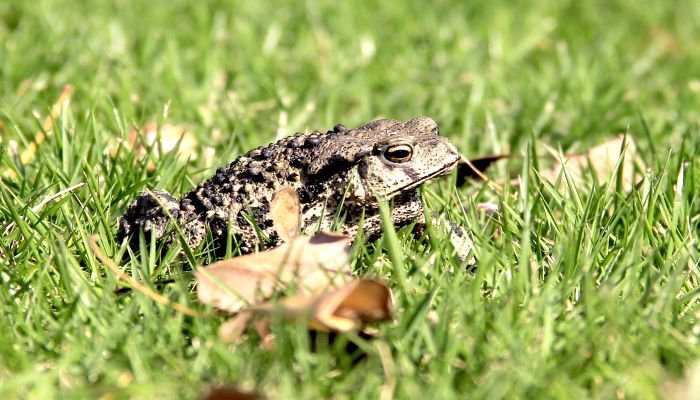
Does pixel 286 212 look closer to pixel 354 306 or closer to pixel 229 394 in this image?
pixel 354 306

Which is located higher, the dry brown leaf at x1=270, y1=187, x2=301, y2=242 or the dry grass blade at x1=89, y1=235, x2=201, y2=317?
the dry brown leaf at x1=270, y1=187, x2=301, y2=242

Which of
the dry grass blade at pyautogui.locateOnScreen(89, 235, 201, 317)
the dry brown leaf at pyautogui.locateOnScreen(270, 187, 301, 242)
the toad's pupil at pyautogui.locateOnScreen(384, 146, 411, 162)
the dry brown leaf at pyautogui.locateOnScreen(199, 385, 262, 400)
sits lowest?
the dry brown leaf at pyautogui.locateOnScreen(199, 385, 262, 400)

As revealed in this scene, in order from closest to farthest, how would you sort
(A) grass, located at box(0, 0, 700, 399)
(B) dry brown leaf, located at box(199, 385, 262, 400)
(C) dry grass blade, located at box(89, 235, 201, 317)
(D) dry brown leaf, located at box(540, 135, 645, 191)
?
1. (B) dry brown leaf, located at box(199, 385, 262, 400)
2. (A) grass, located at box(0, 0, 700, 399)
3. (C) dry grass blade, located at box(89, 235, 201, 317)
4. (D) dry brown leaf, located at box(540, 135, 645, 191)

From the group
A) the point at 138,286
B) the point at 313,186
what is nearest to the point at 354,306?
the point at 138,286

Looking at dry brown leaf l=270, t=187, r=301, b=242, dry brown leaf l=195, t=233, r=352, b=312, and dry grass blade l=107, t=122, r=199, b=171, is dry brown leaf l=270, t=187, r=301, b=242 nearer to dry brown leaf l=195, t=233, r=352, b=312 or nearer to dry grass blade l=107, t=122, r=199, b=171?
dry brown leaf l=195, t=233, r=352, b=312

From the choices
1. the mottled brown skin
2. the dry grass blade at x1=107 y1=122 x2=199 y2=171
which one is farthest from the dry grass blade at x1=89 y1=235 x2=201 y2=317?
the dry grass blade at x1=107 y1=122 x2=199 y2=171

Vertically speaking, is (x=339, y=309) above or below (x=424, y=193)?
below
